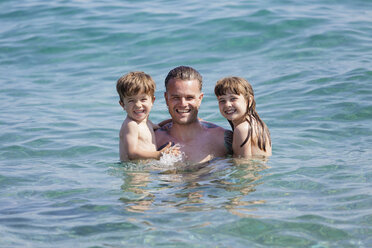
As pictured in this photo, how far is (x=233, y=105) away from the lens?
18.3 feet

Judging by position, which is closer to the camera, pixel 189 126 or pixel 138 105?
pixel 138 105

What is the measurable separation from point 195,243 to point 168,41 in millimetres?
9308

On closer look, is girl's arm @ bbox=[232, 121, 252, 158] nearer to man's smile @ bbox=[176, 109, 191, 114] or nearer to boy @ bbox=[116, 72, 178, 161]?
man's smile @ bbox=[176, 109, 191, 114]

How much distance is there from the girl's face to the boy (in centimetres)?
72

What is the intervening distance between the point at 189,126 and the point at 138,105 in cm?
66

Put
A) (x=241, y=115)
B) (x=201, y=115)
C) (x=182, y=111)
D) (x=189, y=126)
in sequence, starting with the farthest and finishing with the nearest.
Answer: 1. (x=201, y=115)
2. (x=189, y=126)
3. (x=182, y=111)
4. (x=241, y=115)

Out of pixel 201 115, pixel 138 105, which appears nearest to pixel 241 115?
pixel 138 105

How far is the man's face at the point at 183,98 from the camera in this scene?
569 cm

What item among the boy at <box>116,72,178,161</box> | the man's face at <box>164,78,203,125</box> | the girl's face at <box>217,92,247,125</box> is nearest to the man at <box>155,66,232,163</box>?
the man's face at <box>164,78,203,125</box>

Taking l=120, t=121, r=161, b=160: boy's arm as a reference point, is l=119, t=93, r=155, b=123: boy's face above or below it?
above

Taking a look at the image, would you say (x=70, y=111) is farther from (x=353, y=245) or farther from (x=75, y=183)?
(x=353, y=245)

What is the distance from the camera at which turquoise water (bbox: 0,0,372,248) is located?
4.31 meters

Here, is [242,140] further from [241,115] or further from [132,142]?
[132,142]

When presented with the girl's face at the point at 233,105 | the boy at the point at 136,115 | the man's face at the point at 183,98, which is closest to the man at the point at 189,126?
the man's face at the point at 183,98
